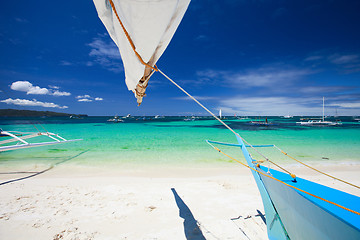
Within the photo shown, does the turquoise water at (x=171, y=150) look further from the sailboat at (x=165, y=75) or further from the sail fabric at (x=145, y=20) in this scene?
the sail fabric at (x=145, y=20)

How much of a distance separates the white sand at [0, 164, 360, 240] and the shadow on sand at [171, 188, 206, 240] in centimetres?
2

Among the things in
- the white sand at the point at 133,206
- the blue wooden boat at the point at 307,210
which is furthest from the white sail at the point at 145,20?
the white sand at the point at 133,206

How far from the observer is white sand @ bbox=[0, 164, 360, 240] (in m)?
2.98

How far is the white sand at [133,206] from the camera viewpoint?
298cm

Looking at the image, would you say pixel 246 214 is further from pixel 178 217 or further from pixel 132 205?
pixel 132 205

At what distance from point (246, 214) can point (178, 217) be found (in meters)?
1.68

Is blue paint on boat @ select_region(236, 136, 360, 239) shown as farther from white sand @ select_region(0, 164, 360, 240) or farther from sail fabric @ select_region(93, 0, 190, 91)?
sail fabric @ select_region(93, 0, 190, 91)

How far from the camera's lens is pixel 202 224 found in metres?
3.20

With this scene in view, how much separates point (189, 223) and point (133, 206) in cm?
162

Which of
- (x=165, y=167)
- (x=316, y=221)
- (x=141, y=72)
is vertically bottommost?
(x=165, y=167)

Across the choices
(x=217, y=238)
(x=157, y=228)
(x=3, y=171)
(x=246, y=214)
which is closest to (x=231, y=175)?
(x=246, y=214)

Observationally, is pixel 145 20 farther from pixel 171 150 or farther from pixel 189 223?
pixel 171 150

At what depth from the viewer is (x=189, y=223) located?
324cm

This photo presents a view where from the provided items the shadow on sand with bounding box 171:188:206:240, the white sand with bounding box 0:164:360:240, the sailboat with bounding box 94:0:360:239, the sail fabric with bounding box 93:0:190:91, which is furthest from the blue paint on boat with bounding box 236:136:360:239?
the sail fabric with bounding box 93:0:190:91
